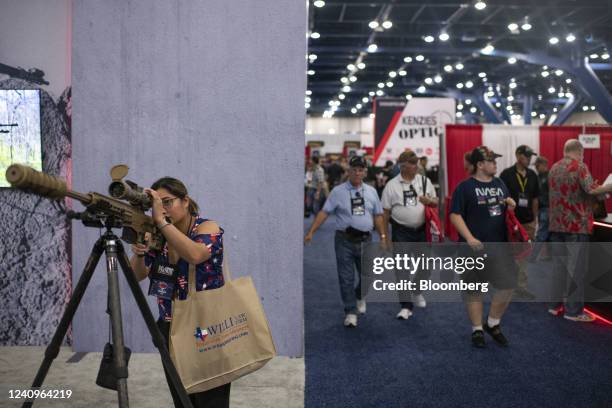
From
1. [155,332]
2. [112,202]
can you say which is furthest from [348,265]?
[112,202]

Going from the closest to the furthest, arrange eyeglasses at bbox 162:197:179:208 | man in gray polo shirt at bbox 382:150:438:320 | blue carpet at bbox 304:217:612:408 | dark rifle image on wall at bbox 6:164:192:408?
dark rifle image on wall at bbox 6:164:192:408 < eyeglasses at bbox 162:197:179:208 < blue carpet at bbox 304:217:612:408 < man in gray polo shirt at bbox 382:150:438:320

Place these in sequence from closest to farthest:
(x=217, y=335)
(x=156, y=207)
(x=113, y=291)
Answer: (x=113, y=291)
(x=156, y=207)
(x=217, y=335)

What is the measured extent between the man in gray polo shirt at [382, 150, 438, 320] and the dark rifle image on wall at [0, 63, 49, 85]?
3193mm

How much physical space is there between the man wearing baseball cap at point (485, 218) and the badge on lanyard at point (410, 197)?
96 cm

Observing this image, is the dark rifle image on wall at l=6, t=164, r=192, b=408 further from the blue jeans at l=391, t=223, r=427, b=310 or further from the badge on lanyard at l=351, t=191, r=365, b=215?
the blue jeans at l=391, t=223, r=427, b=310

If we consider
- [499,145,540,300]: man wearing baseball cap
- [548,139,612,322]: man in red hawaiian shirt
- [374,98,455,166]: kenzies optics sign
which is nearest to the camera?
[548,139,612,322]: man in red hawaiian shirt

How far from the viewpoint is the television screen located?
181 inches

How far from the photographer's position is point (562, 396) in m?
→ 3.86

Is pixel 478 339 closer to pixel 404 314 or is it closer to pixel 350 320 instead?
pixel 404 314

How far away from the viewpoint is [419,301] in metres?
6.45

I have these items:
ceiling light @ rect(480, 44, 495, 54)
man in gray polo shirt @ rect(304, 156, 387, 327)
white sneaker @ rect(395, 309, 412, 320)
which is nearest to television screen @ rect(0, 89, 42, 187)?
man in gray polo shirt @ rect(304, 156, 387, 327)

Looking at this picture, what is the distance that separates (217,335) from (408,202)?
3.89 metres

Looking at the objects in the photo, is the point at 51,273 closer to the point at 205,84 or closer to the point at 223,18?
the point at 205,84

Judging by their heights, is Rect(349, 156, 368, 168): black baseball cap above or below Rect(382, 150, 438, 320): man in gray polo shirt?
above
